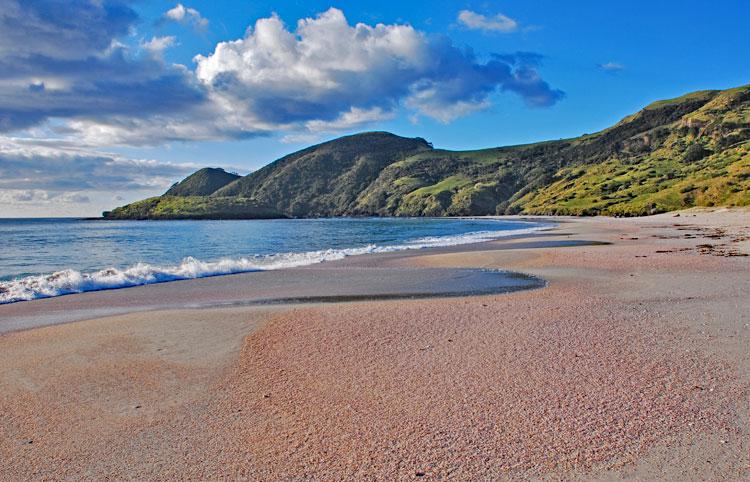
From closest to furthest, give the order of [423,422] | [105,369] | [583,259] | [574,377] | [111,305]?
[423,422]
[574,377]
[105,369]
[111,305]
[583,259]

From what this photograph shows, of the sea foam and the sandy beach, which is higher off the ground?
the sandy beach

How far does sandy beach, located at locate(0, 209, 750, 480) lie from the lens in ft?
16.4

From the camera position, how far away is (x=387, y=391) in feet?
22.2

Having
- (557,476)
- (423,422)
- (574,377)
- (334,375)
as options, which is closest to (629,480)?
(557,476)

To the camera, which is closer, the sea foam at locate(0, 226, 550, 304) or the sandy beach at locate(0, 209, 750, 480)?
the sandy beach at locate(0, 209, 750, 480)

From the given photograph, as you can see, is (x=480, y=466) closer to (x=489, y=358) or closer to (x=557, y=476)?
(x=557, y=476)

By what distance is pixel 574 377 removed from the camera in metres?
7.17

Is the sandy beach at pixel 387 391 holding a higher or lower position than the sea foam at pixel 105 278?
higher

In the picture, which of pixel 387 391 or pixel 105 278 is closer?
pixel 387 391

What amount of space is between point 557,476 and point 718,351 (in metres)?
5.15

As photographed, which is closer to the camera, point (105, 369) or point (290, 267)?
point (105, 369)

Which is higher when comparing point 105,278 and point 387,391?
point 387,391

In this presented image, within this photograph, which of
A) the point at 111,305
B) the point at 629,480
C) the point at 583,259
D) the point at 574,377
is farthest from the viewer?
the point at 583,259

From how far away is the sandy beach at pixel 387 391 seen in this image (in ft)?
16.4
